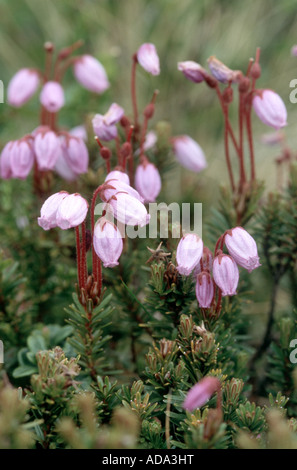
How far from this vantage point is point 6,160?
1.58 meters

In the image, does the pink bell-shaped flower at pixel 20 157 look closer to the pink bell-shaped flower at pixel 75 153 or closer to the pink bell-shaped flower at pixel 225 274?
the pink bell-shaped flower at pixel 75 153

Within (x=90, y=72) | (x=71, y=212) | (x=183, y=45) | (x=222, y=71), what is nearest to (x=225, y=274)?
(x=71, y=212)

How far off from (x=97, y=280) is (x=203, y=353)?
12.1 inches

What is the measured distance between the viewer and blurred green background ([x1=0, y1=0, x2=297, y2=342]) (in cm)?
291

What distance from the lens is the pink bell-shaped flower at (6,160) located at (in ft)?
5.13

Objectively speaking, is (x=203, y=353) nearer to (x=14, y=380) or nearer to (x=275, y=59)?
(x=14, y=380)

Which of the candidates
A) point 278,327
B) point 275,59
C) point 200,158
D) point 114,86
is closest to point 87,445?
point 278,327

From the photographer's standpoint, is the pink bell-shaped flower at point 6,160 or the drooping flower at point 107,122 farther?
the pink bell-shaped flower at point 6,160

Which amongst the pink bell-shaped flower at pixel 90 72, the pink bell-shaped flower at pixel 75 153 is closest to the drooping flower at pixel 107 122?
the pink bell-shaped flower at pixel 75 153

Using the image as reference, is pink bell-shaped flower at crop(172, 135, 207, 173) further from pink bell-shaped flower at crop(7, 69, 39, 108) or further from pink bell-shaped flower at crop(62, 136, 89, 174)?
pink bell-shaped flower at crop(7, 69, 39, 108)

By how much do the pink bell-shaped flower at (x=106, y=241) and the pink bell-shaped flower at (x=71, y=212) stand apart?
0.15ft

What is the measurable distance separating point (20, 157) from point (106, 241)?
569mm

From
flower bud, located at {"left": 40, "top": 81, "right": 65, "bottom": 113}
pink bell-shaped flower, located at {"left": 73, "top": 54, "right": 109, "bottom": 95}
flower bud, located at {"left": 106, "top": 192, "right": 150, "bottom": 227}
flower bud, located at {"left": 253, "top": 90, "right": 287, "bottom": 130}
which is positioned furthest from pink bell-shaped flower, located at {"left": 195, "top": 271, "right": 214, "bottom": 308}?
pink bell-shaped flower, located at {"left": 73, "top": 54, "right": 109, "bottom": 95}

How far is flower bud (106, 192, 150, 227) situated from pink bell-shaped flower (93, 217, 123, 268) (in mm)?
31
